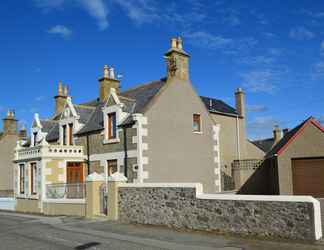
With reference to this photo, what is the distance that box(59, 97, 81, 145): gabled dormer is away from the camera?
1024 inches

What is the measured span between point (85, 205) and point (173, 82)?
8.74 meters

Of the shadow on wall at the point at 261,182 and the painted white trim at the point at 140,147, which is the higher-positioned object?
the painted white trim at the point at 140,147

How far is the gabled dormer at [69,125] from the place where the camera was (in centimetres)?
2602

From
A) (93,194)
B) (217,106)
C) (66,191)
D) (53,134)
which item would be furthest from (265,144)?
(93,194)

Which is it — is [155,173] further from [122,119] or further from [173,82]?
[173,82]

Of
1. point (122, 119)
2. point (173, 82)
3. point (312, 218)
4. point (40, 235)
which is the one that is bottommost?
point (40, 235)

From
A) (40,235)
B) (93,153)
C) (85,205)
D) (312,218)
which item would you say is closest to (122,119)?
(93,153)

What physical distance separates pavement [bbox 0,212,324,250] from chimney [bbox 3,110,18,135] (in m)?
22.0

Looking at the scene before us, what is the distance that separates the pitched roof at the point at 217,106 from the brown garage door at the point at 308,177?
9908 millimetres

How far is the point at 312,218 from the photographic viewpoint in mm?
10688

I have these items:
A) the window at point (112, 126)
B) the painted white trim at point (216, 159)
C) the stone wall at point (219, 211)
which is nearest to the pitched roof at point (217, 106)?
the painted white trim at point (216, 159)

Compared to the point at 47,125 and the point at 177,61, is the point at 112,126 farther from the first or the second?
the point at 47,125

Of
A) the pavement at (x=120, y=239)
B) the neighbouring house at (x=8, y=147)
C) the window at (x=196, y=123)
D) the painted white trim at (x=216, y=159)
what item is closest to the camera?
the pavement at (x=120, y=239)

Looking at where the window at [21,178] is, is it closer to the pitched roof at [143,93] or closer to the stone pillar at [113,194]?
the pitched roof at [143,93]
